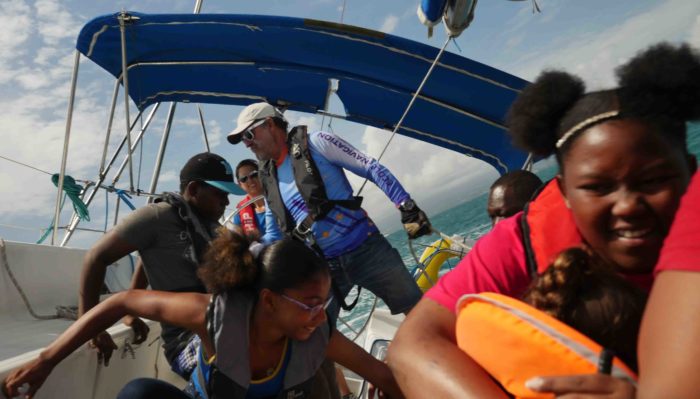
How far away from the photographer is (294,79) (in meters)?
3.78

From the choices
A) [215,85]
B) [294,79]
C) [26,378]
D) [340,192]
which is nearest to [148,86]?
[215,85]

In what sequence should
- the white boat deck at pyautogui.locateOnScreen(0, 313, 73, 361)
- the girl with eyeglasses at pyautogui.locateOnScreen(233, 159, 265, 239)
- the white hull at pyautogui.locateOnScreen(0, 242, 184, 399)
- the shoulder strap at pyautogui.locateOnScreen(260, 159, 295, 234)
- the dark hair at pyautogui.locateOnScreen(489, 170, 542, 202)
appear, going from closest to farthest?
the white hull at pyautogui.locateOnScreen(0, 242, 184, 399)
the white boat deck at pyautogui.locateOnScreen(0, 313, 73, 361)
the dark hair at pyautogui.locateOnScreen(489, 170, 542, 202)
the shoulder strap at pyautogui.locateOnScreen(260, 159, 295, 234)
the girl with eyeglasses at pyautogui.locateOnScreen(233, 159, 265, 239)

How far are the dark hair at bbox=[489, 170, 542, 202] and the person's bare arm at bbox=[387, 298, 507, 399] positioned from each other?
4.69 feet

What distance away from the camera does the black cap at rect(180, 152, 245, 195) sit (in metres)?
2.40

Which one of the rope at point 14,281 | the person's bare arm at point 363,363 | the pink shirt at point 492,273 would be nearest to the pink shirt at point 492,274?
the pink shirt at point 492,273

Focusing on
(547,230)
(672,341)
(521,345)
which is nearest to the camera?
(672,341)

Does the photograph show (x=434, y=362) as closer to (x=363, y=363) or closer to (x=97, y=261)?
(x=363, y=363)

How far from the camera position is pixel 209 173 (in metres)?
2.42

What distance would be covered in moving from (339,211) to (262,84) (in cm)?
171

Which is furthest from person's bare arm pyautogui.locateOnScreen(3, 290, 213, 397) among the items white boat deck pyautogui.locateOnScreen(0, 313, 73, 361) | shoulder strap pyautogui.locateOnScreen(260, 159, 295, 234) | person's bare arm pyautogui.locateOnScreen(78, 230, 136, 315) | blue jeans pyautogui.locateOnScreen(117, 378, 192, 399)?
shoulder strap pyautogui.locateOnScreen(260, 159, 295, 234)

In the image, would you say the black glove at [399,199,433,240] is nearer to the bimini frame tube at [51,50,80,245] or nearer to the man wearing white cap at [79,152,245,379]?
the man wearing white cap at [79,152,245,379]

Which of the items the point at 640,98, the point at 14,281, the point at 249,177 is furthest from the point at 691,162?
the point at 14,281

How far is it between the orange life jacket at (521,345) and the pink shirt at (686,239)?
15 cm

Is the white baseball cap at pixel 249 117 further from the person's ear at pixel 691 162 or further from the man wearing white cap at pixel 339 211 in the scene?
the person's ear at pixel 691 162
